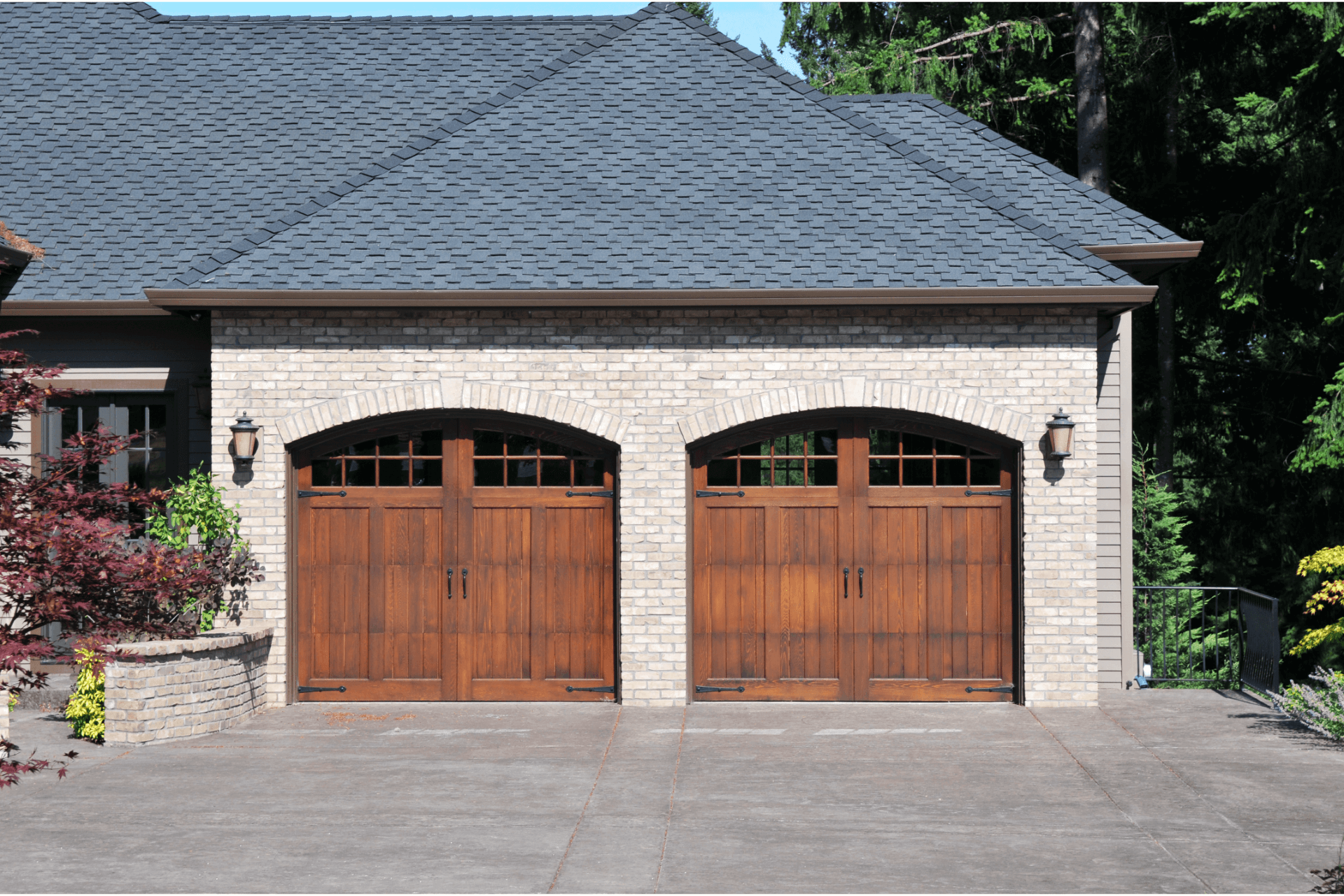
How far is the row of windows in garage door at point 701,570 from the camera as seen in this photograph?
12.4 metres

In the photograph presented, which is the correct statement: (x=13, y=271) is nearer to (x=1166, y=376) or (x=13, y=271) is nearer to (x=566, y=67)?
(x=566, y=67)

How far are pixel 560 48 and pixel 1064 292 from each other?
26.8ft

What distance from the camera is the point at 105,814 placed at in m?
8.33

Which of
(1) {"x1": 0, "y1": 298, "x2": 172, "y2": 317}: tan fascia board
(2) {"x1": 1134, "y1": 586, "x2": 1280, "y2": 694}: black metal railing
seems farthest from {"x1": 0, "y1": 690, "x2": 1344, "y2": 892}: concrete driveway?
(1) {"x1": 0, "y1": 298, "x2": 172, "y2": 317}: tan fascia board

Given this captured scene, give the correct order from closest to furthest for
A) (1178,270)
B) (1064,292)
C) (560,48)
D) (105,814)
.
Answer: (105,814) < (1064,292) < (560,48) < (1178,270)

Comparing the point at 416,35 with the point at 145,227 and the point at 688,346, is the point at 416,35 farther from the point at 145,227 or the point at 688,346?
the point at 688,346

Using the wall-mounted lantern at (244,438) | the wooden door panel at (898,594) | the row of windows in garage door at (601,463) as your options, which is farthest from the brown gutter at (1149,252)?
the wall-mounted lantern at (244,438)

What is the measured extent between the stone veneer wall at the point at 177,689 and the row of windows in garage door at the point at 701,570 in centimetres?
115

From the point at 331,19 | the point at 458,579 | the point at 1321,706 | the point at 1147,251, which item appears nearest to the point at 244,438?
the point at 458,579

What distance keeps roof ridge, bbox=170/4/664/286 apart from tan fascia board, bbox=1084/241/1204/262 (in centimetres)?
645

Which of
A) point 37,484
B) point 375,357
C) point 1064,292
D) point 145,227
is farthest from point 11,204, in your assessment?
point 1064,292

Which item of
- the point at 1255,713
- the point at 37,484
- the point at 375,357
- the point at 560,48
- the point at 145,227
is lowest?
the point at 1255,713

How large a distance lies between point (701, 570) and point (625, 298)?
2.75 meters

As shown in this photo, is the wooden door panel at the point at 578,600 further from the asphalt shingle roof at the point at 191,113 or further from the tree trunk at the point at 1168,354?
the tree trunk at the point at 1168,354
